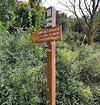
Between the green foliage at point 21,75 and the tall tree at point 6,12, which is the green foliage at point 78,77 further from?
the tall tree at point 6,12

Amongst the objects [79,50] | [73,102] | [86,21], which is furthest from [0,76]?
[86,21]

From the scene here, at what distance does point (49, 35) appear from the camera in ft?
16.8

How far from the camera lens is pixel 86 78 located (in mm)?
6410

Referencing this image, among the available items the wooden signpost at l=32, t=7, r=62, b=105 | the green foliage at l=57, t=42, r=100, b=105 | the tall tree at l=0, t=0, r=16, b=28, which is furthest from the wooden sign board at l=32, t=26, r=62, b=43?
the tall tree at l=0, t=0, r=16, b=28

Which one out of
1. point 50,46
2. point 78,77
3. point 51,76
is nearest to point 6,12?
point 78,77

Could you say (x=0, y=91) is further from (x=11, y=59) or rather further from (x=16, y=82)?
(x=11, y=59)

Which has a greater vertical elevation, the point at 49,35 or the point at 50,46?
the point at 49,35

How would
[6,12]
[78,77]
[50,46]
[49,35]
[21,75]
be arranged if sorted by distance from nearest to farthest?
[49,35] < [50,46] < [21,75] < [78,77] < [6,12]

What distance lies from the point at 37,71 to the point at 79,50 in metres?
1.09

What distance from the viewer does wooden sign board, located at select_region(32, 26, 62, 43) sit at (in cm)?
497

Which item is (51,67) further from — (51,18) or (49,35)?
(51,18)

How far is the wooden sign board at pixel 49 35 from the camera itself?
4966mm

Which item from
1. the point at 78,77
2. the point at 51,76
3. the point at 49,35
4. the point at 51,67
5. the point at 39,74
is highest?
the point at 49,35

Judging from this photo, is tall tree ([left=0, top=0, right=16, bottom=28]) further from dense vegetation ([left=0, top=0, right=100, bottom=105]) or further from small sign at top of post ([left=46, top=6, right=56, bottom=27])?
small sign at top of post ([left=46, top=6, right=56, bottom=27])
